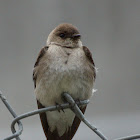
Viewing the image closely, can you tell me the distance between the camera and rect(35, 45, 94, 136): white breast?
2719 mm

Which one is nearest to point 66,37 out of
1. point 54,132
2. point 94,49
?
point 54,132

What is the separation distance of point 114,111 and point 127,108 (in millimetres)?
181

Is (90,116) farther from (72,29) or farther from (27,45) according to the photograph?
(72,29)

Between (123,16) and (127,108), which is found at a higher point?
(123,16)

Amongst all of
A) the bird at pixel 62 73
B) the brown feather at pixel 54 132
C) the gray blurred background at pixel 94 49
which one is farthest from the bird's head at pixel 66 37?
the gray blurred background at pixel 94 49

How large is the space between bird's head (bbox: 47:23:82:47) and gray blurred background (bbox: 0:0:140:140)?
2024 mm

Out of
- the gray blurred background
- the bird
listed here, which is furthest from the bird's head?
the gray blurred background

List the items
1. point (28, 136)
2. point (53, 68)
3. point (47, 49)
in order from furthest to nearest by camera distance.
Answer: point (28, 136) < point (47, 49) < point (53, 68)

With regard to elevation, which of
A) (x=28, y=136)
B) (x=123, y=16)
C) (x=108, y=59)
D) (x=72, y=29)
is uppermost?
(x=72, y=29)

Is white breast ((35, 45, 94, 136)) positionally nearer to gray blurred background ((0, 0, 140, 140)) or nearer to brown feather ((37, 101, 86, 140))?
brown feather ((37, 101, 86, 140))

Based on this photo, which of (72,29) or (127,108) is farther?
(127,108)

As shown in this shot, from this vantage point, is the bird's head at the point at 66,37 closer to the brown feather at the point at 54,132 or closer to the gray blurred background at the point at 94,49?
the brown feather at the point at 54,132

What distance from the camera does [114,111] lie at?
5.57 m

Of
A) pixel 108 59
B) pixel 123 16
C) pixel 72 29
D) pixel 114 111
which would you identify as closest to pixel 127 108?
pixel 114 111
